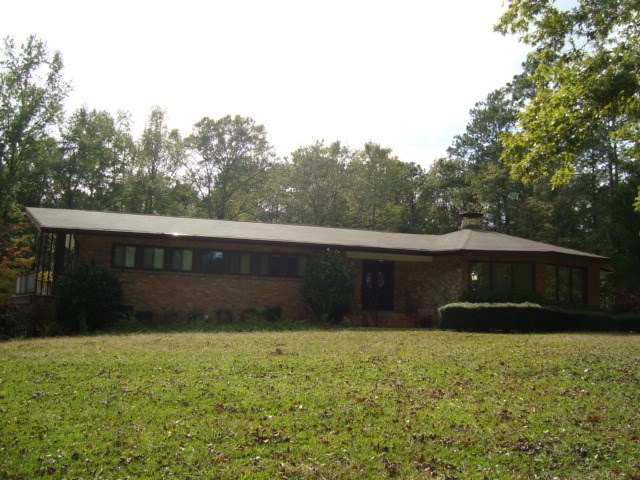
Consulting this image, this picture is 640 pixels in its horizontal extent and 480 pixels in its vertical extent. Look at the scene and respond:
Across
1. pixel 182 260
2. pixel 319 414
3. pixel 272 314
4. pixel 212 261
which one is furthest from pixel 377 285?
pixel 319 414

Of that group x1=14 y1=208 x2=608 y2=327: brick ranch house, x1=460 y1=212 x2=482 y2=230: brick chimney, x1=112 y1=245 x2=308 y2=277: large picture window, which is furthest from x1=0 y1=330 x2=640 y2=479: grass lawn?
x1=460 y1=212 x2=482 y2=230: brick chimney

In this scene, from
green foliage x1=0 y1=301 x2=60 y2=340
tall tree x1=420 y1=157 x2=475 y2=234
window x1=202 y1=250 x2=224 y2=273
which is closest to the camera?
green foliage x1=0 y1=301 x2=60 y2=340

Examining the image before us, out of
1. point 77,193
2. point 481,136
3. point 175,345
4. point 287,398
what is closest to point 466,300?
point 175,345

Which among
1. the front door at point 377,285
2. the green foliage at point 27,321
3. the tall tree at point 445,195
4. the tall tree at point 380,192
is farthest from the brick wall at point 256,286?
the tall tree at point 380,192

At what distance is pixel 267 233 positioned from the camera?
2197 cm

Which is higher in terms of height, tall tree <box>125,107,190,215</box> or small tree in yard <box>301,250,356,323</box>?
tall tree <box>125,107,190,215</box>

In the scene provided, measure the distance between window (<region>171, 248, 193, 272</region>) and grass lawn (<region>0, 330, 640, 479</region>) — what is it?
8.10 metres

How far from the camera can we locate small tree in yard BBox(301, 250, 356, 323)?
20031 mm

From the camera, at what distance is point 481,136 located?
41.5 m

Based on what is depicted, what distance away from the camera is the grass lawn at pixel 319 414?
20.2 ft

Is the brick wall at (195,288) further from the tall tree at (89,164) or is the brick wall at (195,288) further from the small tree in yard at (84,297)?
the tall tree at (89,164)

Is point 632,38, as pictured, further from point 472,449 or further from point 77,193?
point 77,193

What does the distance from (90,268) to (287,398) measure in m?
11.8

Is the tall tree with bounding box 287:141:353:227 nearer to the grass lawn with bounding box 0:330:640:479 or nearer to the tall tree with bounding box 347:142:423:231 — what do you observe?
the tall tree with bounding box 347:142:423:231
